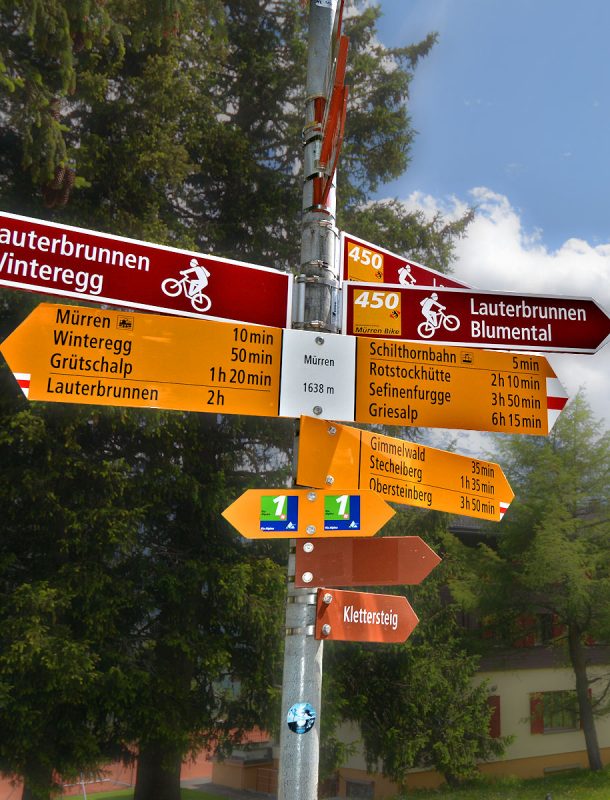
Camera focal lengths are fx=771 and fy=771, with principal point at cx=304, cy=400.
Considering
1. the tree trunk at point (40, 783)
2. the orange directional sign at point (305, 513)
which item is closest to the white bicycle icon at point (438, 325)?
the orange directional sign at point (305, 513)

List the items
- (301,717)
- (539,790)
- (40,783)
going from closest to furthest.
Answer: (301,717) → (40,783) → (539,790)

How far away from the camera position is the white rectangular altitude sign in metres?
3.52

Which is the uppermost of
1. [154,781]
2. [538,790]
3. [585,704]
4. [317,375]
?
[317,375]

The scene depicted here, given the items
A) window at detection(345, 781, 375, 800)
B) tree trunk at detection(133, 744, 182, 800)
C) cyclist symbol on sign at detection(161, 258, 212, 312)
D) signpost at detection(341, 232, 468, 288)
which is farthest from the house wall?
cyclist symbol on sign at detection(161, 258, 212, 312)

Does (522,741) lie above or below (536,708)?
below

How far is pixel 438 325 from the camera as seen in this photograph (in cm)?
401

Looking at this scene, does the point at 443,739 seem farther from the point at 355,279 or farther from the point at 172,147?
the point at 355,279

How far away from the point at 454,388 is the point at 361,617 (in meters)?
1.21

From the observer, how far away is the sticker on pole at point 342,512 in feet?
10.8

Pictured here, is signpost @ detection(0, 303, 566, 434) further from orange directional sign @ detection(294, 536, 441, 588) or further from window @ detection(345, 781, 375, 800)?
window @ detection(345, 781, 375, 800)

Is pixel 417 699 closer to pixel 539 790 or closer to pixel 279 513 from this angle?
pixel 539 790

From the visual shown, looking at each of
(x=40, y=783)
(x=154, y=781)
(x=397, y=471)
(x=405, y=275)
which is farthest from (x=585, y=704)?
(x=397, y=471)

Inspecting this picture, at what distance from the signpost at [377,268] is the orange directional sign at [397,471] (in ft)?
3.21

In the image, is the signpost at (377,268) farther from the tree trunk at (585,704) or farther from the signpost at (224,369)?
the tree trunk at (585,704)
